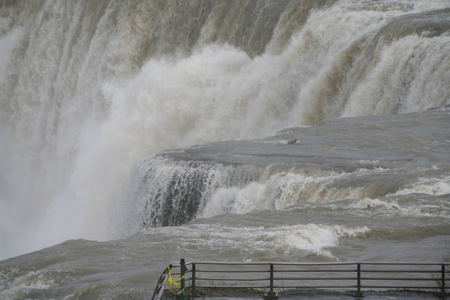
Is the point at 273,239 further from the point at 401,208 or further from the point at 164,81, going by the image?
the point at 164,81

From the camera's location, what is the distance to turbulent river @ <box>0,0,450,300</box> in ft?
50.8

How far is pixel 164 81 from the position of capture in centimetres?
3897

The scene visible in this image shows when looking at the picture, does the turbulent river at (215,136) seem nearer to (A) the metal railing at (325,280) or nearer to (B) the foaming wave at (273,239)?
(B) the foaming wave at (273,239)

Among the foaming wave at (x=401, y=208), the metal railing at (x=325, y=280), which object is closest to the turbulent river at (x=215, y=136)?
the foaming wave at (x=401, y=208)

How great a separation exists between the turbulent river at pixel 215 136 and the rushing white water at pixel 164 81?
0.09m

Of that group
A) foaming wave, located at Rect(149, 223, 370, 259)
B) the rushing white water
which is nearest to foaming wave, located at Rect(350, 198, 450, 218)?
foaming wave, located at Rect(149, 223, 370, 259)

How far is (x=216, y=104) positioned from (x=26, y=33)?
64.5 feet

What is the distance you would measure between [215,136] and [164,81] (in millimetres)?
4414

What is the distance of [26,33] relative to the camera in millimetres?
52000

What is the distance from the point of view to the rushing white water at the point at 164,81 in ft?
93.8

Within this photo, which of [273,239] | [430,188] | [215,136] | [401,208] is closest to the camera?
[273,239]

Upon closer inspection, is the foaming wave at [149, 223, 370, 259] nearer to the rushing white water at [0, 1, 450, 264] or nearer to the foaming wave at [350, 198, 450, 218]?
the foaming wave at [350, 198, 450, 218]

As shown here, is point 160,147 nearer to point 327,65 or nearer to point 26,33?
point 327,65

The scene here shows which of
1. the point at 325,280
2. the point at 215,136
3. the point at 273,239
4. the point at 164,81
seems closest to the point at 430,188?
the point at 273,239
